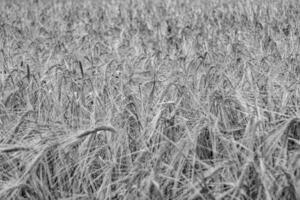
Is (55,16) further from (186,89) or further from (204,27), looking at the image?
(186,89)

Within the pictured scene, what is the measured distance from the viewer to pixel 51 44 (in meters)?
3.82

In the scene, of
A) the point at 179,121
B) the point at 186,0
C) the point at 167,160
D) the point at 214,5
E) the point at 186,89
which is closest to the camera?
the point at 167,160

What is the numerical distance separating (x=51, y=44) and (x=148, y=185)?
2427 mm

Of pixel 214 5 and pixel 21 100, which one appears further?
pixel 214 5

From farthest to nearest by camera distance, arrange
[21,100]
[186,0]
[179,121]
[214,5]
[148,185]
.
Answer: [186,0] → [214,5] → [21,100] → [179,121] → [148,185]

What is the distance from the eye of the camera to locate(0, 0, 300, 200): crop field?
1.80 meters

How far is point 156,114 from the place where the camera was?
211cm

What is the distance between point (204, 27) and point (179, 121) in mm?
1896

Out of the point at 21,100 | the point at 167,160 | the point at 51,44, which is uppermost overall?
the point at 51,44

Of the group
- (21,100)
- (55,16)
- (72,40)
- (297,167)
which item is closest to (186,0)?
(55,16)

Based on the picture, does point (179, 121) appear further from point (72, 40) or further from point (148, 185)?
point (72, 40)

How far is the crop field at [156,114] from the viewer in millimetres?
1798

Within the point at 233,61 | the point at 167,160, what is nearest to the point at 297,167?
the point at 167,160

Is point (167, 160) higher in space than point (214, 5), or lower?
lower
